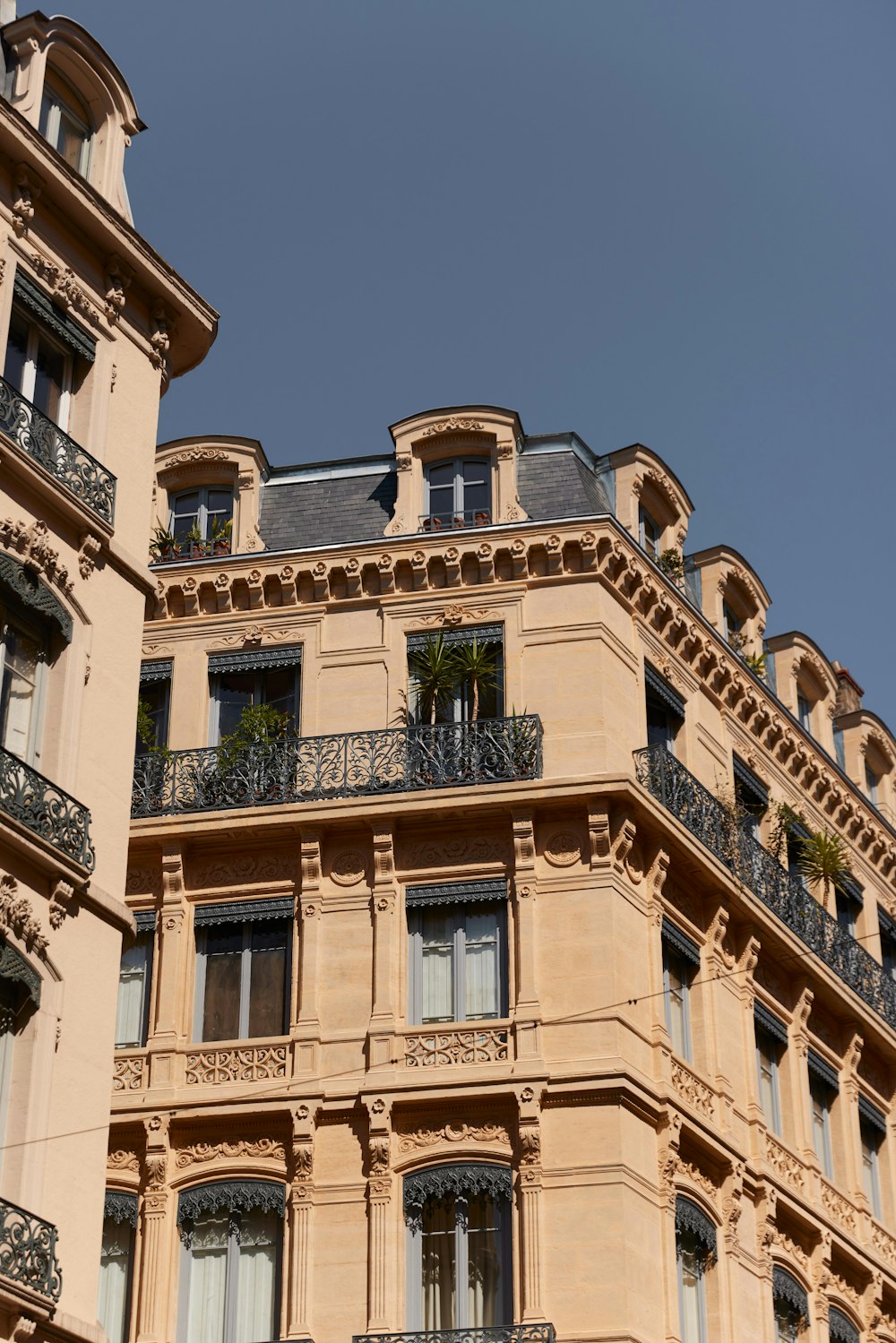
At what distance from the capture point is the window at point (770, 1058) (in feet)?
113

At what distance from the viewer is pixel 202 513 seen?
118 ft

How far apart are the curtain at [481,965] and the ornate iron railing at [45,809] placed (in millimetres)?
9697

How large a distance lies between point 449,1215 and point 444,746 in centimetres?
643

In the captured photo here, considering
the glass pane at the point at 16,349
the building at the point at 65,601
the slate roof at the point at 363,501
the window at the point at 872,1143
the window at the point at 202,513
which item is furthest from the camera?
the window at the point at 872,1143

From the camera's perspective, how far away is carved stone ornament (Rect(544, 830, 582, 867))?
31.0 m

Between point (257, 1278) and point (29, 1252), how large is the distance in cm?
1070

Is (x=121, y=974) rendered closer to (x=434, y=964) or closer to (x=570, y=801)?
(x=434, y=964)

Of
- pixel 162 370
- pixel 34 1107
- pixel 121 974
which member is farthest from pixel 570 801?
pixel 34 1107

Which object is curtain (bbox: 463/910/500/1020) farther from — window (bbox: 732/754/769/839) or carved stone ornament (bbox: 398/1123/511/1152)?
window (bbox: 732/754/769/839)

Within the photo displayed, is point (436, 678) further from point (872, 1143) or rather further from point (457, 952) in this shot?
point (872, 1143)

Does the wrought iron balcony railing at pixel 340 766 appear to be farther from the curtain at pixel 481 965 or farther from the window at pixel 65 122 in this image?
the window at pixel 65 122

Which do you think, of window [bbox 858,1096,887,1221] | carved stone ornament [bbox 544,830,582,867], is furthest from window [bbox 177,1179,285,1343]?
window [bbox 858,1096,887,1221]

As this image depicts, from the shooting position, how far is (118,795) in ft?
75.0

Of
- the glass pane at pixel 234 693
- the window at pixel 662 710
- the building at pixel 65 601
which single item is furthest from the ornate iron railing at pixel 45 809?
the window at pixel 662 710
